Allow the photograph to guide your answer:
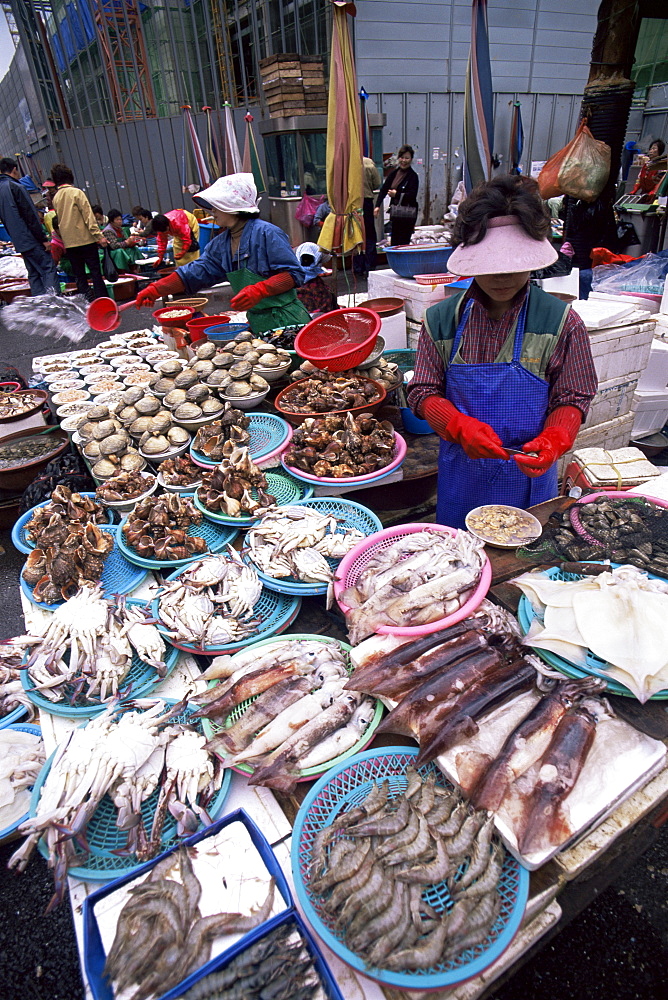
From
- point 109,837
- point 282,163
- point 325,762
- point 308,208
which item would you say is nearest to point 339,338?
point 325,762

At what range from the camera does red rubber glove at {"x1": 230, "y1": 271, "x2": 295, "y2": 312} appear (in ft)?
14.8

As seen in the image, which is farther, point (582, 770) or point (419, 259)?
point (419, 259)

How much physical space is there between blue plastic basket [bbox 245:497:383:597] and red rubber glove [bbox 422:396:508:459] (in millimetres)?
591

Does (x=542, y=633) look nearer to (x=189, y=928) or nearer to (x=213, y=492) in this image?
(x=189, y=928)

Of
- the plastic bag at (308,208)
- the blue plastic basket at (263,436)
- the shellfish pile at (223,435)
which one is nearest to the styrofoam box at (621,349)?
the blue plastic basket at (263,436)

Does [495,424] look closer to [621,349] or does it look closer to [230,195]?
[621,349]

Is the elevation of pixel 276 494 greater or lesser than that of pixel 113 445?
lesser

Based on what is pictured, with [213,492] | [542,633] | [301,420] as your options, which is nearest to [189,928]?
[542,633]

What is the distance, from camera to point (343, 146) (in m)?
4.39

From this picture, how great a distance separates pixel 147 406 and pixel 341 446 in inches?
65.2

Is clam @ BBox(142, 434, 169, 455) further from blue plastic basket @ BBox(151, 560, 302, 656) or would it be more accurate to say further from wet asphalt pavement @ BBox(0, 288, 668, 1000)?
wet asphalt pavement @ BBox(0, 288, 668, 1000)

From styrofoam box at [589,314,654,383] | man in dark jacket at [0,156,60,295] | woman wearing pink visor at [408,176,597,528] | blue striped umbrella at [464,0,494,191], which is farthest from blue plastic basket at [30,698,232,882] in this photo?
man in dark jacket at [0,156,60,295]

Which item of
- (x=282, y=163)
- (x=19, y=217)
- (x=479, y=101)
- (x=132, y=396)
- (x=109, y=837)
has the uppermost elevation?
(x=479, y=101)

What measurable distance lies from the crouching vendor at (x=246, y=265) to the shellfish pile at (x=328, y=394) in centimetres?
127
